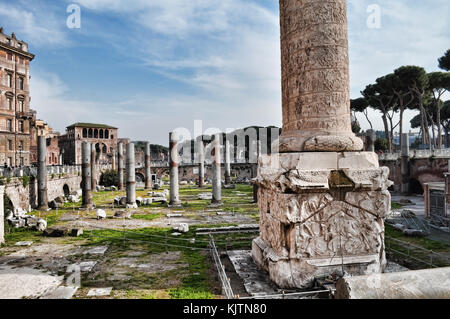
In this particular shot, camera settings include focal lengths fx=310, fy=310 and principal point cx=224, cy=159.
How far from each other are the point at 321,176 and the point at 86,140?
191 ft

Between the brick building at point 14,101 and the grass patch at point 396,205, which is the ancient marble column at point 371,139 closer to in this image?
the grass patch at point 396,205

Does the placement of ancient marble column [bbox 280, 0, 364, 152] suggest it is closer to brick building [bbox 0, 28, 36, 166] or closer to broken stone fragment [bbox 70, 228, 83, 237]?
broken stone fragment [bbox 70, 228, 83, 237]

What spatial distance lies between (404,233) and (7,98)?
3452 centimetres

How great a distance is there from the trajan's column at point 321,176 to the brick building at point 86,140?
52032 millimetres

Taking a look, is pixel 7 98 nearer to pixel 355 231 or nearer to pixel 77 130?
pixel 77 130

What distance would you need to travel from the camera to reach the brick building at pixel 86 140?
2131 inches

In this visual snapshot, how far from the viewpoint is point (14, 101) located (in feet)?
101

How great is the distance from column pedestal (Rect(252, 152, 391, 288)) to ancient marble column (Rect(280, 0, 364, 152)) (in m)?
0.32

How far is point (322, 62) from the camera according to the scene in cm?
604

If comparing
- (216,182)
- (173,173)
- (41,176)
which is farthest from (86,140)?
(216,182)

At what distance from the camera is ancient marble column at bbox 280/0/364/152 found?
19.8ft

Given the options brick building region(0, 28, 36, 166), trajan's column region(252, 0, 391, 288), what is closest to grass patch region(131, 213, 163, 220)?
trajan's column region(252, 0, 391, 288)

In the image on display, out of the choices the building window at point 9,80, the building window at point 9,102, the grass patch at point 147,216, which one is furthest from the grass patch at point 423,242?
the building window at point 9,80
